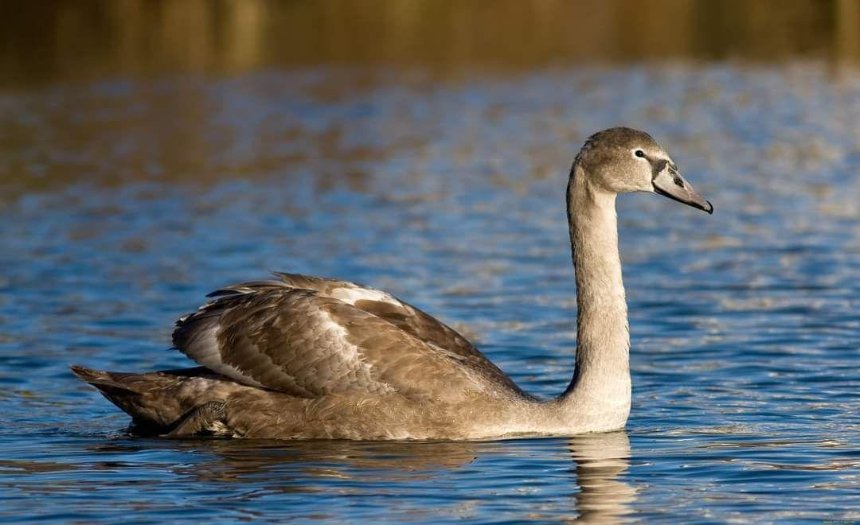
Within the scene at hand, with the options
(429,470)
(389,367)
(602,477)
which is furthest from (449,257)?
(602,477)

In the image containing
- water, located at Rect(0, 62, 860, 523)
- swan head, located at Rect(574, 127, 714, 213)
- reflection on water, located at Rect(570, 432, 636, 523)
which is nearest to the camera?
reflection on water, located at Rect(570, 432, 636, 523)

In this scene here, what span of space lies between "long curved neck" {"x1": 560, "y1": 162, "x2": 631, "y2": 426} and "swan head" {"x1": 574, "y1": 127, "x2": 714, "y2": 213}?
0.10 m

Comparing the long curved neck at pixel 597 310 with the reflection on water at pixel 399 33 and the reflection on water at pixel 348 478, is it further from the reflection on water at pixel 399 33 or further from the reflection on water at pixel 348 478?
the reflection on water at pixel 399 33

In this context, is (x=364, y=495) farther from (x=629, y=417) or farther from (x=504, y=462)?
(x=629, y=417)

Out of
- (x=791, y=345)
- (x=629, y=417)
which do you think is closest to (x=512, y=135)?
(x=791, y=345)

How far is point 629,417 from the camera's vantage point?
1121cm

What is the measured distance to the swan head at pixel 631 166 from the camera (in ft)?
34.4

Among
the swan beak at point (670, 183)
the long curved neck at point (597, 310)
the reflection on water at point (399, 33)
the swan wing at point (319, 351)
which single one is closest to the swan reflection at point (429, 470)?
the long curved neck at point (597, 310)

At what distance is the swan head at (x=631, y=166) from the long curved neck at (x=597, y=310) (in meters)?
0.10

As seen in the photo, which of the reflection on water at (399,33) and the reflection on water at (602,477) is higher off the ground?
the reflection on water at (399,33)

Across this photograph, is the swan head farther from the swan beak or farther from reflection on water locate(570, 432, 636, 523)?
reflection on water locate(570, 432, 636, 523)

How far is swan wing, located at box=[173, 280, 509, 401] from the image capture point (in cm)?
1048

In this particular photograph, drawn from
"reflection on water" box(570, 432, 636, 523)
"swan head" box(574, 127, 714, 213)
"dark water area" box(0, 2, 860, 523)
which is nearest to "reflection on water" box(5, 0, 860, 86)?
"dark water area" box(0, 2, 860, 523)

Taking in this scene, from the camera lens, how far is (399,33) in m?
37.3
